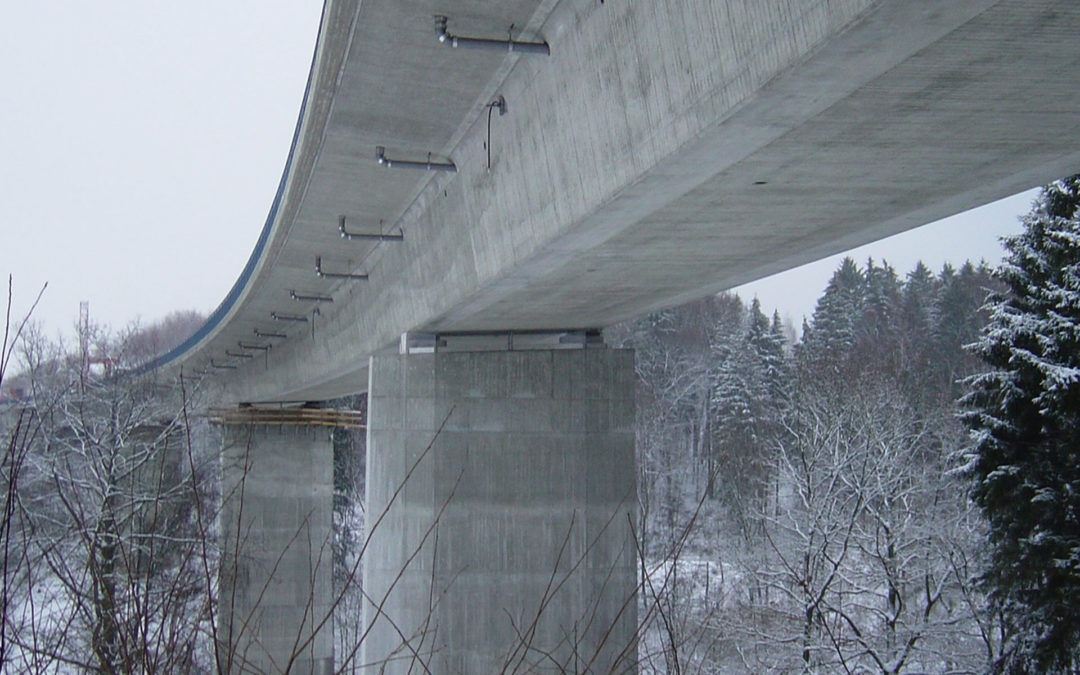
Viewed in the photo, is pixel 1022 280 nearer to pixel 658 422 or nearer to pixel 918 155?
pixel 918 155

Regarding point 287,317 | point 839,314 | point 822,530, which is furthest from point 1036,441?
point 839,314

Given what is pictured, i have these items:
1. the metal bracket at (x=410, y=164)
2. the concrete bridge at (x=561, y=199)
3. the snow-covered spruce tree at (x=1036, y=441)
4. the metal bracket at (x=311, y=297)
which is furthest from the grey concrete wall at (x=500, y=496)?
Answer: the snow-covered spruce tree at (x=1036, y=441)

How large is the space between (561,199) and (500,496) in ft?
23.0

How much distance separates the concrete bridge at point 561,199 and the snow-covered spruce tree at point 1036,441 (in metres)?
6.28

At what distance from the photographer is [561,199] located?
7.64 meters

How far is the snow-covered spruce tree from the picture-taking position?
15047 mm

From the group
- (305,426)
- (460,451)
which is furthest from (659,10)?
(305,426)

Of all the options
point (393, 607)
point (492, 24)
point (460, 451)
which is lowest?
point (393, 607)

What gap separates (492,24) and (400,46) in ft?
2.86

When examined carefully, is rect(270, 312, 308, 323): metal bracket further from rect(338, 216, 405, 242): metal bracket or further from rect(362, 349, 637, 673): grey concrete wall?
rect(338, 216, 405, 242): metal bracket

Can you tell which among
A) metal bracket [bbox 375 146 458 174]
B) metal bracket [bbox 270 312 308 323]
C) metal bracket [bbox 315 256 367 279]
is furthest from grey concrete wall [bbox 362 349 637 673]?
metal bracket [bbox 270 312 308 323]

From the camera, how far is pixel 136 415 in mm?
22188

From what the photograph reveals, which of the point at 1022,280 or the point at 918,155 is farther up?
the point at 1022,280

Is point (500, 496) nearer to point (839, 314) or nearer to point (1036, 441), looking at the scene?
point (1036, 441)
